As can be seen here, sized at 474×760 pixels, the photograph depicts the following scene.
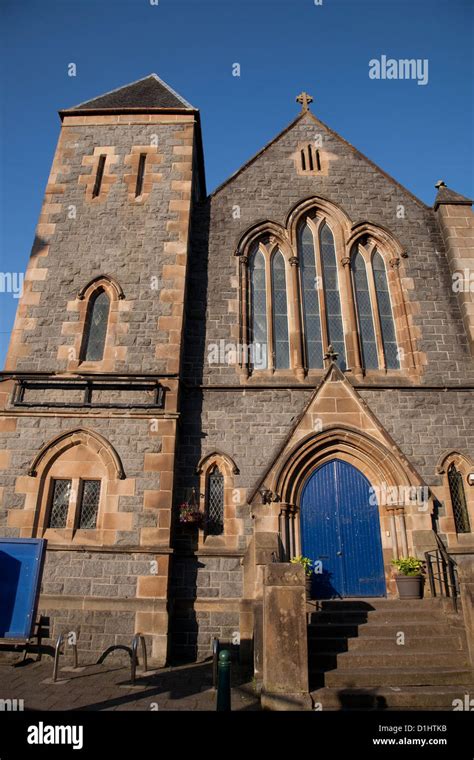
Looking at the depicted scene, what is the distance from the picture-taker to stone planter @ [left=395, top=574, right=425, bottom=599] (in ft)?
28.3

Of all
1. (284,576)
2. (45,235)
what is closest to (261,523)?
(284,576)

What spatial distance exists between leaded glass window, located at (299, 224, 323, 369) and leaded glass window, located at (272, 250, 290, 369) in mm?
470

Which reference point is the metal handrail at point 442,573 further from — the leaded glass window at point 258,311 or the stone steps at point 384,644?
the leaded glass window at point 258,311

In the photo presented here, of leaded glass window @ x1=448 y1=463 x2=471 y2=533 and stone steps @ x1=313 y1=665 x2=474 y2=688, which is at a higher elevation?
leaded glass window @ x1=448 y1=463 x2=471 y2=533

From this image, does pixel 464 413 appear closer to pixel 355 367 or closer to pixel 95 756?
pixel 355 367

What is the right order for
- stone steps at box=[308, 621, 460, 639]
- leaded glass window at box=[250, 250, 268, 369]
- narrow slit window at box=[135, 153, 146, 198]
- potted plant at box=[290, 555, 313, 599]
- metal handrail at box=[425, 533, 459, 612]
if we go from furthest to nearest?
narrow slit window at box=[135, 153, 146, 198]
leaded glass window at box=[250, 250, 268, 369]
potted plant at box=[290, 555, 313, 599]
metal handrail at box=[425, 533, 459, 612]
stone steps at box=[308, 621, 460, 639]

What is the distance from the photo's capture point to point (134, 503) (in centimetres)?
936

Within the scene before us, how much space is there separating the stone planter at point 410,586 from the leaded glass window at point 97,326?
753cm

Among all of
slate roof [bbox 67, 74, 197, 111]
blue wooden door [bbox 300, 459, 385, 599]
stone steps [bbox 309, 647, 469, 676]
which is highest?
slate roof [bbox 67, 74, 197, 111]

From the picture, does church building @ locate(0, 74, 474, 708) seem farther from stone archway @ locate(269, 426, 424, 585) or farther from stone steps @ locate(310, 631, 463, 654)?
stone steps @ locate(310, 631, 463, 654)

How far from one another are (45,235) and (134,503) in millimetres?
7264

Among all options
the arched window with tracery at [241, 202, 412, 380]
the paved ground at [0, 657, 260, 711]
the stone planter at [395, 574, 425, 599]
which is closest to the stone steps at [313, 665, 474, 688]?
the paved ground at [0, 657, 260, 711]

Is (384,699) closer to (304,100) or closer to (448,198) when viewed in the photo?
(448,198)

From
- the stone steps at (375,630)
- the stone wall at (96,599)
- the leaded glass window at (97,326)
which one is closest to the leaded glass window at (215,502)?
the stone wall at (96,599)
